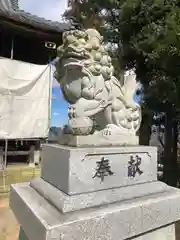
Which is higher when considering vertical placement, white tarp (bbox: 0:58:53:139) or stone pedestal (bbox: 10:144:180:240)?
white tarp (bbox: 0:58:53:139)

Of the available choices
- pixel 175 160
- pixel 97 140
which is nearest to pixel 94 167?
pixel 97 140

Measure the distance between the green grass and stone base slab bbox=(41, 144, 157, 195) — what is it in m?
4.05

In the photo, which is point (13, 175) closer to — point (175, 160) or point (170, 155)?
point (170, 155)

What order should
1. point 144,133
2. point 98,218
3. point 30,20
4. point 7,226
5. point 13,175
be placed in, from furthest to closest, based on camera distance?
1. point 144,133
2. point 13,175
3. point 30,20
4. point 7,226
5. point 98,218

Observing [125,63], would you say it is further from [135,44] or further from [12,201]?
[12,201]

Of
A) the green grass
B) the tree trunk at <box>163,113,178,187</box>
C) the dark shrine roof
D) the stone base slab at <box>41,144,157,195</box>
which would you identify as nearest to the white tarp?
the green grass

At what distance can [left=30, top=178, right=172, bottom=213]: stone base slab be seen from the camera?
5.20 feet

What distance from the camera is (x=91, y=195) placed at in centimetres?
169

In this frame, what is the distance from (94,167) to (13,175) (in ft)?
15.8

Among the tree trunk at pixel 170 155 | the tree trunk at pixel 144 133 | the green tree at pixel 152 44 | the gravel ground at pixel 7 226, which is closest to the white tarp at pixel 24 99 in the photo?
the gravel ground at pixel 7 226

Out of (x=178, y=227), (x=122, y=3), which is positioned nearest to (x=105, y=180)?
(x=178, y=227)

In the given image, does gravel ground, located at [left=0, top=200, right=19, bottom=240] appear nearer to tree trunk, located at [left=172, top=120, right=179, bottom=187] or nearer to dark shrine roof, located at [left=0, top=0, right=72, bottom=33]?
dark shrine roof, located at [left=0, top=0, right=72, bottom=33]

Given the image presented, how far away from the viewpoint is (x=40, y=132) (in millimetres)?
6535

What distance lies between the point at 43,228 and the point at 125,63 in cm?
612
